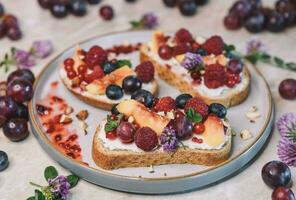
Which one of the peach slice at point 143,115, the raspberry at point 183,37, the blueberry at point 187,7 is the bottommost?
the blueberry at point 187,7

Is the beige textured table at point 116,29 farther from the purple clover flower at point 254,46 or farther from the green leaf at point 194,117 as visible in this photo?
the green leaf at point 194,117

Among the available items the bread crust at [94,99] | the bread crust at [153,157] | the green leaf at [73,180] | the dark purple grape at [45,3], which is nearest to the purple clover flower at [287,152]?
the bread crust at [153,157]

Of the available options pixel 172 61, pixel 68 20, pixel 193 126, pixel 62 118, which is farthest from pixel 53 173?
pixel 68 20

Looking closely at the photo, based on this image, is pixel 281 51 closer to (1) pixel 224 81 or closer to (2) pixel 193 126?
(1) pixel 224 81

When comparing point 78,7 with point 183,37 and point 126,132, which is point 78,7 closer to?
point 183,37

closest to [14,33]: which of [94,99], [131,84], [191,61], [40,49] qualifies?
[40,49]

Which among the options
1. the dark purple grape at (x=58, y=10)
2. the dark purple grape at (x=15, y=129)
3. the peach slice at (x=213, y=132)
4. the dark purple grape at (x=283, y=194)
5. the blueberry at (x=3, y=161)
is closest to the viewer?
the dark purple grape at (x=283, y=194)
